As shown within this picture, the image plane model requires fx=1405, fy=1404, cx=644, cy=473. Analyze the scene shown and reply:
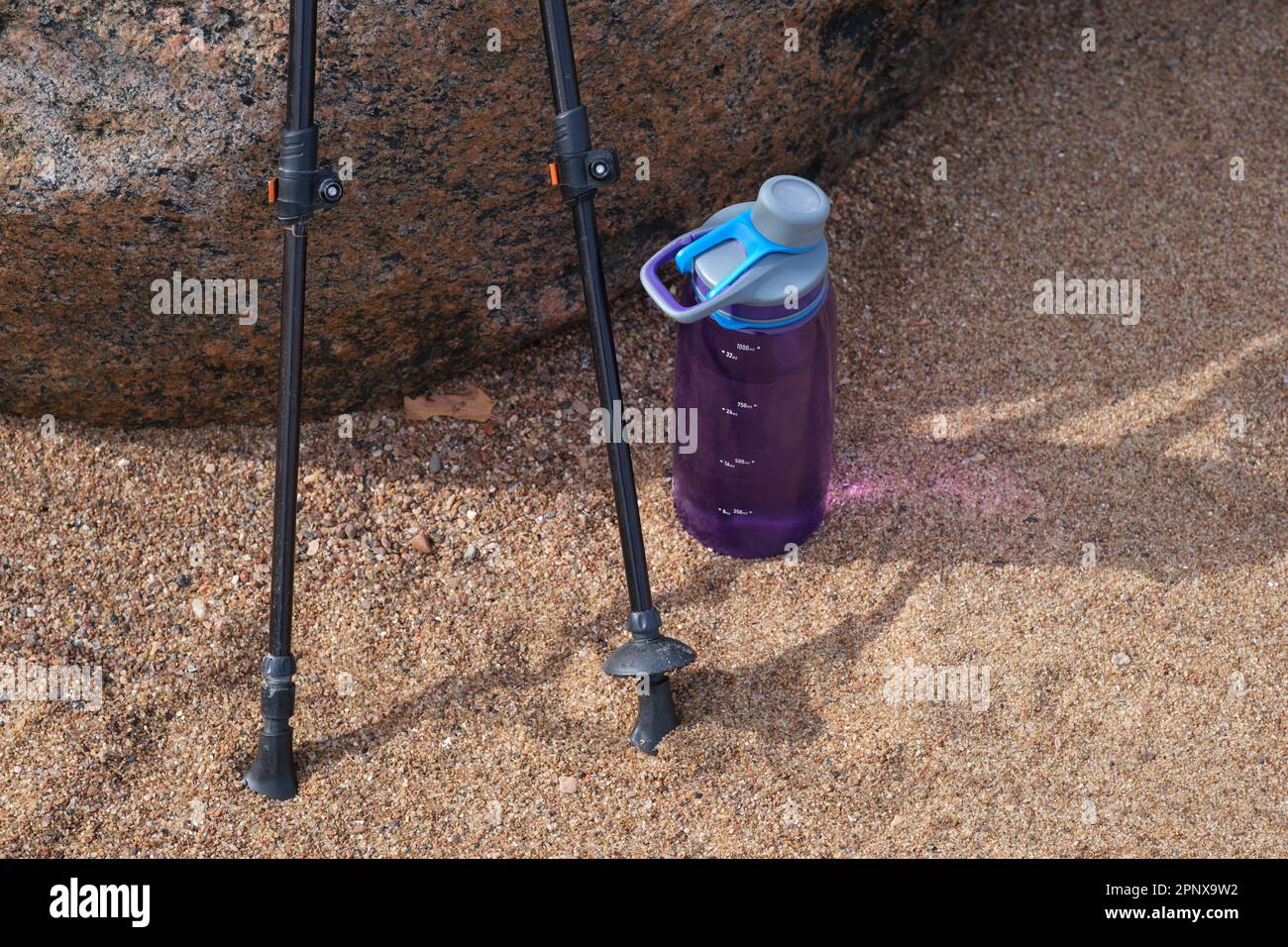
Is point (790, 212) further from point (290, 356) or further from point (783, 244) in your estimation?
point (290, 356)

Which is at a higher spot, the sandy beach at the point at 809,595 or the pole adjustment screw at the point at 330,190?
the pole adjustment screw at the point at 330,190

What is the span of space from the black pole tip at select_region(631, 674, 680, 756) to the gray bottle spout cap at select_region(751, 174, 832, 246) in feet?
2.25

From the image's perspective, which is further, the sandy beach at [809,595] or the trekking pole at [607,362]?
the sandy beach at [809,595]

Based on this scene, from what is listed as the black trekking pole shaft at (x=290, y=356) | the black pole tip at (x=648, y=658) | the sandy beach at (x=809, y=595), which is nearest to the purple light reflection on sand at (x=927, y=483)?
the sandy beach at (x=809, y=595)

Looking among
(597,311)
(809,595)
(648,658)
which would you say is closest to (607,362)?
(597,311)

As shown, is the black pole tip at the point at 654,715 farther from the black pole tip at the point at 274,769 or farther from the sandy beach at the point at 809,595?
the black pole tip at the point at 274,769

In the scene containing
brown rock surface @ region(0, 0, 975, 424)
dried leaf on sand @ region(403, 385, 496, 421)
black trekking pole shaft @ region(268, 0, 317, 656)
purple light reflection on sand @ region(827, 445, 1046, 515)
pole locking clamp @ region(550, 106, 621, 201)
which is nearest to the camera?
black trekking pole shaft @ region(268, 0, 317, 656)

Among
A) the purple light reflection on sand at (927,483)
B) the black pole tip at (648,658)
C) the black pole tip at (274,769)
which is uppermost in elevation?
the purple light reflection on sand at (927,483)

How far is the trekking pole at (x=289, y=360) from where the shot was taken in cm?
188

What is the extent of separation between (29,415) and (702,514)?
3.94 feet

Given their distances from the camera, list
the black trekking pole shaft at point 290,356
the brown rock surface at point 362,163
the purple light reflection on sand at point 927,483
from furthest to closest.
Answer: the purple light reflection on sand at point 927,483
the brown rock surface at point 362,163
the black trekking pole shaft at point 290,356

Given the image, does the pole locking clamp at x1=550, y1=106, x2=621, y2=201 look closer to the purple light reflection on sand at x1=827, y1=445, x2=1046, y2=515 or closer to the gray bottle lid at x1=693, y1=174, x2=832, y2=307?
the gray bottle lid at x1=693, y1=174, x2=832, y2=307

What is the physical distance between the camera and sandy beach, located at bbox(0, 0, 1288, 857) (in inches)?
82.9

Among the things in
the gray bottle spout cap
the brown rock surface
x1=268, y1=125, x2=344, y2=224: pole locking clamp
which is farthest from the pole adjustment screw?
the gray bottle spout cap
